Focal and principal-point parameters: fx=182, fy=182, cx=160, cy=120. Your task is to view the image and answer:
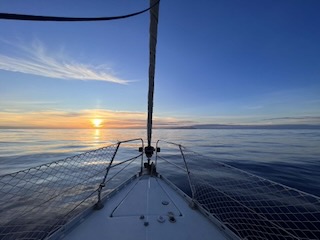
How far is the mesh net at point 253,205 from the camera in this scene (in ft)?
15.0

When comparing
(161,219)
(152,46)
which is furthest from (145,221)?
(152,46)

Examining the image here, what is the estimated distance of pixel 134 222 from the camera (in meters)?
2.89

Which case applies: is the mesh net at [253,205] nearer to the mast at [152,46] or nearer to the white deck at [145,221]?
the white deck at [145,221]

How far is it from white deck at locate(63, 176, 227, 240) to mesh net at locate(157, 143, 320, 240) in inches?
27.7

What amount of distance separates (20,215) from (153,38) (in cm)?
651

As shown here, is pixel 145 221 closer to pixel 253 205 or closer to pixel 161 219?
pixel 161 219

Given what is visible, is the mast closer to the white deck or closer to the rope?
the rope

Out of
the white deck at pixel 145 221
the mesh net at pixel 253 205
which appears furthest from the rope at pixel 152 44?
the white deck at pixel 145 221

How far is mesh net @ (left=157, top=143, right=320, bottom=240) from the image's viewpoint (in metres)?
4.59

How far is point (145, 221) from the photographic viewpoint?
290cm

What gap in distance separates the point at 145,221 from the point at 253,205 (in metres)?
4.78

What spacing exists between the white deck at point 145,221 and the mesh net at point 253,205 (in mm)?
704

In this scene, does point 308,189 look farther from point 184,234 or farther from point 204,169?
point 184,234

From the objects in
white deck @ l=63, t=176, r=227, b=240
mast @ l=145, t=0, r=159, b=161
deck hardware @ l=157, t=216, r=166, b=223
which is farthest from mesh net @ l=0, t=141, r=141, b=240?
mast @ l=145, t=0, r=159, b=161
